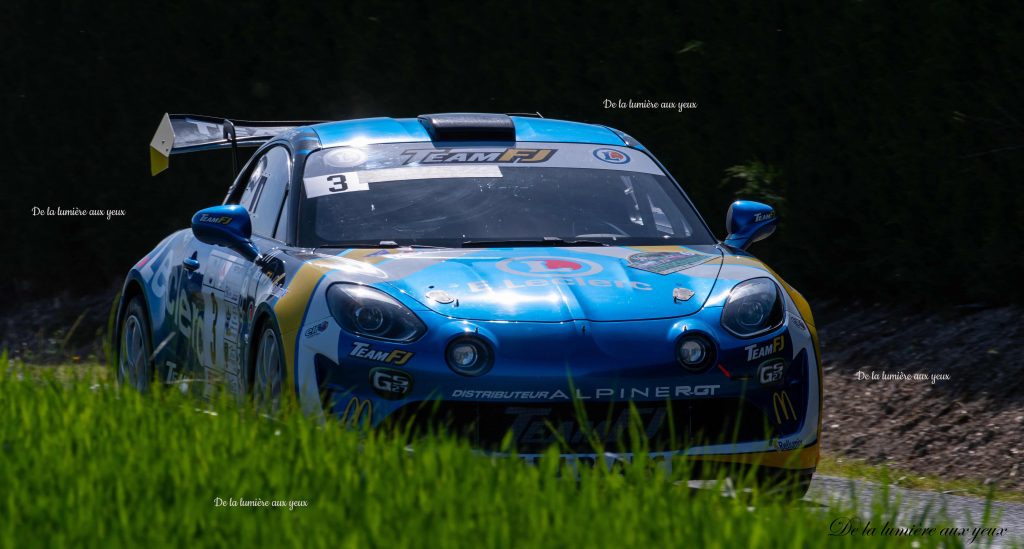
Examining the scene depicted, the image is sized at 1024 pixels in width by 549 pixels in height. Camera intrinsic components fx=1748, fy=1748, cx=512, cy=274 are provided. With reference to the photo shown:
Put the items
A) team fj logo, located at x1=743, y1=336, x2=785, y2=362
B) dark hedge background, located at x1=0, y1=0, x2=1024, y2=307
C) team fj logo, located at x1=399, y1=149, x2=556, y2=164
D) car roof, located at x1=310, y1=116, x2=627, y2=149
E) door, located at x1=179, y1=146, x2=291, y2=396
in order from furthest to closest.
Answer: dark hedge background, located at x1=0, y1=0, x2=1024, y2=307
car roof, located at x1=310, y1=116, x2=627, y2=149
team fj logo, located at x1=399, y1=149, x2=556, y2=164
door, located at x1=179, y1=146, x2=291, y2=396
team fj logo, located at x1=743, y1=336, x2=785, y2=362

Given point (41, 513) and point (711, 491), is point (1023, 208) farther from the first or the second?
point (41, 513)

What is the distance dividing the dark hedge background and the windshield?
2549mm

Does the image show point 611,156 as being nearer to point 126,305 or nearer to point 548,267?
point 548,267

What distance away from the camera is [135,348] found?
8.77m

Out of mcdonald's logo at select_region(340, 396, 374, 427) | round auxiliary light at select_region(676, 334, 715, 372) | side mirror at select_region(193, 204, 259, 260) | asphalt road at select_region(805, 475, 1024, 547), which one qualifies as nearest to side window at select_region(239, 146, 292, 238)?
side mirror at select_region(193, 204, 259, 260)

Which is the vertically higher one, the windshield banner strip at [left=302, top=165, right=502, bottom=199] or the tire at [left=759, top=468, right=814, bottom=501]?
the windshield banner strip at [left=302, top=165, right=502, bottom=199]

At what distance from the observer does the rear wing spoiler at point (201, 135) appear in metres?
9.04

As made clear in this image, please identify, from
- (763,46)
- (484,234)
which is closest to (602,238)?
(484,234)

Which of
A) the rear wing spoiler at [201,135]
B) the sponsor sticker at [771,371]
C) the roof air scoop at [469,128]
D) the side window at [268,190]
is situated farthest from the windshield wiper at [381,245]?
the rear wing spoiler at [201,135]

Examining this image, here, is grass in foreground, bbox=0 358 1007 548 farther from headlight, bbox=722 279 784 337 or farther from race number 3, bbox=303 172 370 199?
race number 3, bbox=303 172 370 199

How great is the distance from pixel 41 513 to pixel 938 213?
6493 mm

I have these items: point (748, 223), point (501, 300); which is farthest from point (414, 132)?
point (501, 300)

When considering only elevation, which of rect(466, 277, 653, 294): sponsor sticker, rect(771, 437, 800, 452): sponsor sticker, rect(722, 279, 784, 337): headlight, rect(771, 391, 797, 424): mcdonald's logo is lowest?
rect(771, 437, 800, 452): sponsor sticker

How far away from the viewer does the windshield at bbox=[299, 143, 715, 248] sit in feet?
23.0
